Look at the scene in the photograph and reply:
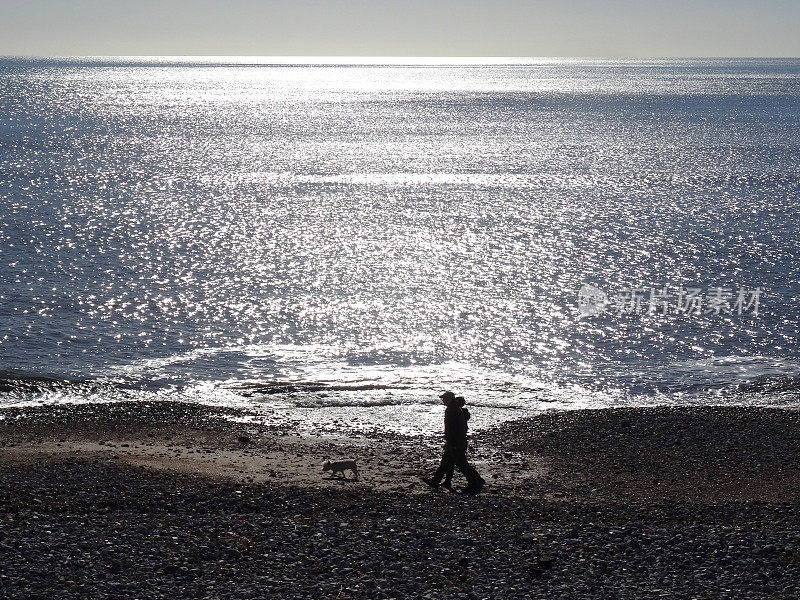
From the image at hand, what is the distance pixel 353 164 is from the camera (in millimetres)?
108250

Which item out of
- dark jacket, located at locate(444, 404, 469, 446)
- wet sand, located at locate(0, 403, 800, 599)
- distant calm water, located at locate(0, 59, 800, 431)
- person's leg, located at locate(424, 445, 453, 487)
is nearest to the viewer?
wet sand, located at locate(0, 403, 800, 599)

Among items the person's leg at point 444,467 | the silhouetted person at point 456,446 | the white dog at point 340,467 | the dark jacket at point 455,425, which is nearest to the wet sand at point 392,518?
the white dog at point 340,467

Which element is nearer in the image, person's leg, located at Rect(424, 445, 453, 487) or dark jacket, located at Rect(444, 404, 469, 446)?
dark jacket, located at Rect(444, 404, 469, 446)

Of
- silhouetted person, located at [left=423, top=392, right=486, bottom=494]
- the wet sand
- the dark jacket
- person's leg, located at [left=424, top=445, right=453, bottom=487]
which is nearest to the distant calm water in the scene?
the wet sand

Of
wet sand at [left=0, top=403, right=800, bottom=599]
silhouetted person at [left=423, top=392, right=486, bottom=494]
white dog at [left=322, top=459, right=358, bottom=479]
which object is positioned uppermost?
silhouetted person at [left=423, top=392, right=486, bottom=494]

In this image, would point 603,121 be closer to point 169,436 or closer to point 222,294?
point 222,294

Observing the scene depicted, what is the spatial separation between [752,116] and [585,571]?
17544 cm

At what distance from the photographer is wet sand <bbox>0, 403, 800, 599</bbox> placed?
14953mm

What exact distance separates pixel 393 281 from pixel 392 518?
32660mm

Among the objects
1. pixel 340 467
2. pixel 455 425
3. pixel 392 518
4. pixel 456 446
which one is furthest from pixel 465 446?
pixel 392 518

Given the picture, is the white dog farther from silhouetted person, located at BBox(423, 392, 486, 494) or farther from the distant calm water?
the distant calm water

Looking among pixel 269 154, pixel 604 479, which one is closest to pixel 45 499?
pixel 604 479

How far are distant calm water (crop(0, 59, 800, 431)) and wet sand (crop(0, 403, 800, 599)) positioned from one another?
5.36m

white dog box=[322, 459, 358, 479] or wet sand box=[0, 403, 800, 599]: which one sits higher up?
white dog box=[322, 459, 358, 479]
